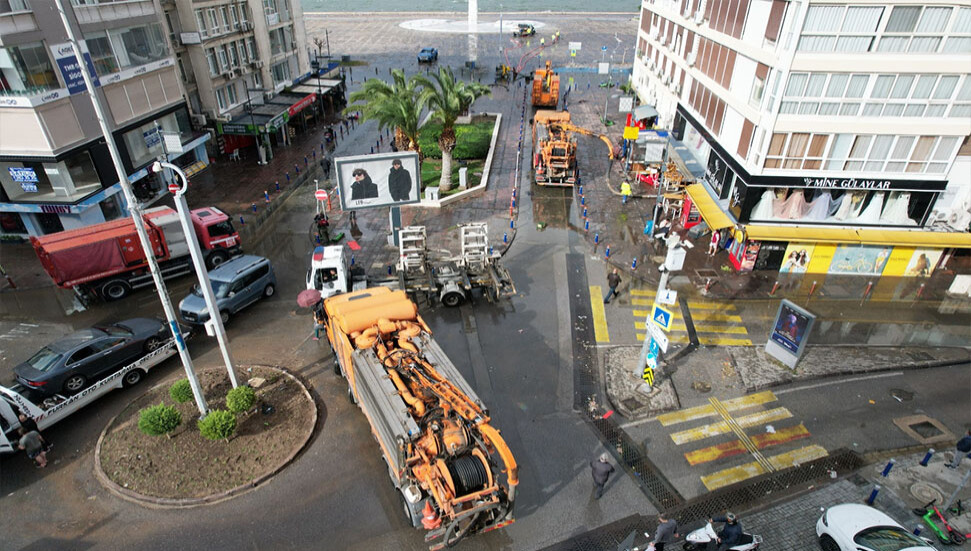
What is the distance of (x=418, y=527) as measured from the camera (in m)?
13.1

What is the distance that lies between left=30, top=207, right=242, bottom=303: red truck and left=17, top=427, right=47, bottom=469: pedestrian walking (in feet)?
29.7

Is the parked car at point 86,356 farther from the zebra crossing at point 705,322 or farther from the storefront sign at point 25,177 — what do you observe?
the zebra crossing at point 705,322

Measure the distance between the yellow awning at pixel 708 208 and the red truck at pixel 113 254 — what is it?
2448 centimetres

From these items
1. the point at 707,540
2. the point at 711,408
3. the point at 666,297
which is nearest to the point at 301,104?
the point at 666,297

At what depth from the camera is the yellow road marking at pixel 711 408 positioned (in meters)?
17.4

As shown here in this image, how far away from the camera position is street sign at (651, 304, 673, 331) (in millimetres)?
16844

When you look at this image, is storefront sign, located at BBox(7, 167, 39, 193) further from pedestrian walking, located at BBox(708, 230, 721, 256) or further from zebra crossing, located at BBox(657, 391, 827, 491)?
pedestrian walking, located at BBox(708, 230, 721, 256)

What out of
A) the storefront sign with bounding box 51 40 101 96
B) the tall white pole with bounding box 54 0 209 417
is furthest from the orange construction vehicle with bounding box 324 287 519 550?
the storefront sign with bounding box 51 40 101 96

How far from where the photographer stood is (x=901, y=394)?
60.6ft

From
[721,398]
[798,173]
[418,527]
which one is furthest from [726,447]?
[798,173]

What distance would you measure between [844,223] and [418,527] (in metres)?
23.4

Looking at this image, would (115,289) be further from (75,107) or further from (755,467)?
(755,467)

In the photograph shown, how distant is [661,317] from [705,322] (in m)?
6.59

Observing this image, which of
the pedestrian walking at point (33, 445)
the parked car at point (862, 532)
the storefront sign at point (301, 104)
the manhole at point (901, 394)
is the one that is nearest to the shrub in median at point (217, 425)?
the pedestrian walking at point (33, 445)
